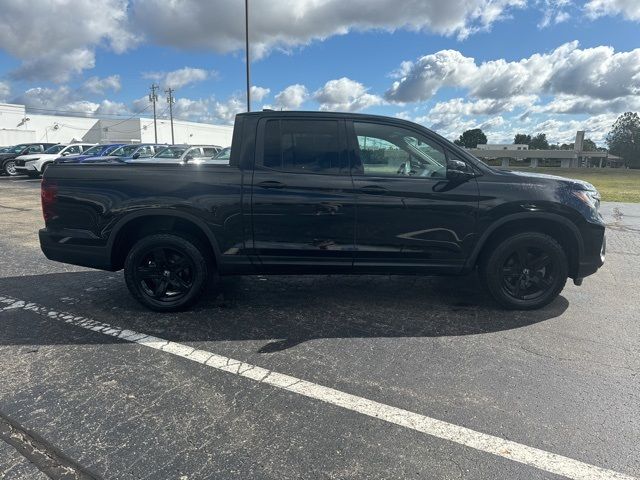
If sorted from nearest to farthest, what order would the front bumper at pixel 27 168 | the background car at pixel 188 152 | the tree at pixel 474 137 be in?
the background car at pixel 188 152
the front bumper at pixel 27 168
the tree at pixel 474 137

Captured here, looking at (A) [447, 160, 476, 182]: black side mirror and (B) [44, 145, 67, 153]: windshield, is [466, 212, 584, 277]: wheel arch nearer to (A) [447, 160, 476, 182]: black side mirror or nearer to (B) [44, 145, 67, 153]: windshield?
(A) [447, 160, 476, 182]: black side mirror

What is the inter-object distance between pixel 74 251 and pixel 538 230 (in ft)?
14.8

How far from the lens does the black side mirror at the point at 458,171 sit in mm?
4175

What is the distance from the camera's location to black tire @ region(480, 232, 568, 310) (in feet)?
14.6

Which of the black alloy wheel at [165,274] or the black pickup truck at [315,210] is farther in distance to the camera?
the black alloy wheel at [165,274]

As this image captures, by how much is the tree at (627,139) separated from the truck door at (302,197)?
125209mm

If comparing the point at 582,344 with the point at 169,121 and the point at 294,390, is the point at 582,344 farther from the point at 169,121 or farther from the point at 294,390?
the point at 169,121

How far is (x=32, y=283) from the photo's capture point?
5473mm

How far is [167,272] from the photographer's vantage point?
4.52 m

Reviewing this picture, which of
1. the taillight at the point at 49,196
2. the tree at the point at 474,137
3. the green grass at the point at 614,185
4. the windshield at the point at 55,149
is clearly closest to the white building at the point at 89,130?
the windshield at the point at 55,149

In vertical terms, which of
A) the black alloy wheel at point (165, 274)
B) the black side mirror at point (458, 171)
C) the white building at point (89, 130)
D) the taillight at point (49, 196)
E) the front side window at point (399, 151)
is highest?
the white building at point (89, 130)

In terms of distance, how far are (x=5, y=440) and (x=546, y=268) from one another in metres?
4.54

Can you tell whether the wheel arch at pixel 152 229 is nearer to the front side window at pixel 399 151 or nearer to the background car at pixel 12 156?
the front side window at pixel 399 151

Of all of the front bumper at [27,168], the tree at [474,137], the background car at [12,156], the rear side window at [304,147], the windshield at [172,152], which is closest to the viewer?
the rear side window at [304,147]
